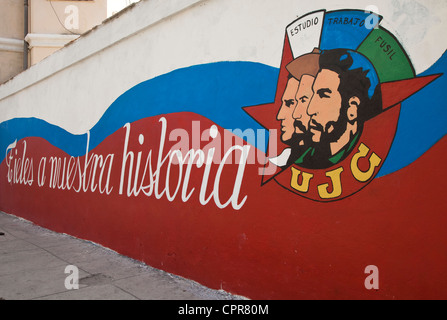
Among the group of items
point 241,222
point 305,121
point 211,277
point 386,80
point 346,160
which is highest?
point 386,80

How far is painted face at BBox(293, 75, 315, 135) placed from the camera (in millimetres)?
3162

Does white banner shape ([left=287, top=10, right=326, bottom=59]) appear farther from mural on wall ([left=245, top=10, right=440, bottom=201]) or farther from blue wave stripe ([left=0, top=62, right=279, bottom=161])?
blue wave stripe ([left=0, top=62, right=279, bottom=161])

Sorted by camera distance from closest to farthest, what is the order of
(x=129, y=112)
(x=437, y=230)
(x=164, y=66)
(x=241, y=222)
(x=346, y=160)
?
1. (x=437, y=230)
2. (x=346, y=160)
3. (x=241, y=222)
4. (x=164, y=66)
5. (x=129, y=112)

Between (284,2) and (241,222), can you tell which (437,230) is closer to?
(241,222)

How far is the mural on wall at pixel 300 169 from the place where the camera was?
2.57 meters

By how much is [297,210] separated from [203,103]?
1681mm

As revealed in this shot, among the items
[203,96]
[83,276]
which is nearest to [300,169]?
[203,96]

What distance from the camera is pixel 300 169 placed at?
318 cm

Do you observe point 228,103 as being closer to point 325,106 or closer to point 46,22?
point 325,106

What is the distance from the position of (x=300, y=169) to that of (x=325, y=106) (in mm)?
570

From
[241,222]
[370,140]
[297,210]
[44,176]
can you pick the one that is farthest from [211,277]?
[44,176]

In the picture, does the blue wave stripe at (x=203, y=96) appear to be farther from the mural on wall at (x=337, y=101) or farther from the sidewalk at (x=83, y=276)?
the sidewalk at (x=83, y=276)

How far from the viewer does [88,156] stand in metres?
6.39

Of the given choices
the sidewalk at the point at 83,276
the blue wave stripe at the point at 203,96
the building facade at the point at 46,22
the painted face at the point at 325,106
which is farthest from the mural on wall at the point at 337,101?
the building facade at the point at 46,22
